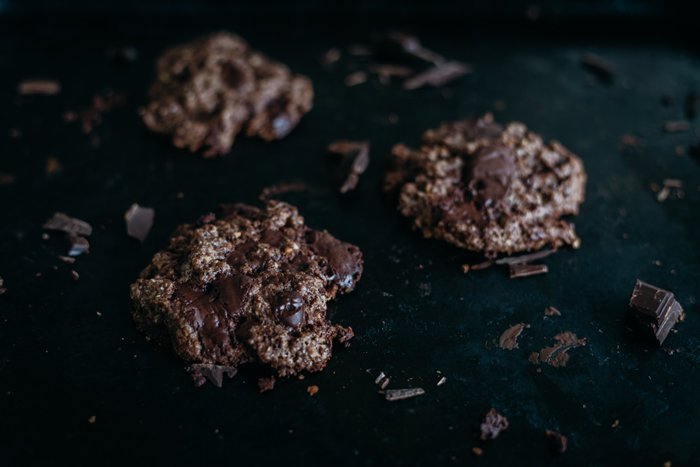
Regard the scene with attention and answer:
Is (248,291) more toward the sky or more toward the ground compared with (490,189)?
more toward the ground

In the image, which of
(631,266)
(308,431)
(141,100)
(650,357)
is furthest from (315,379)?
(141,100)

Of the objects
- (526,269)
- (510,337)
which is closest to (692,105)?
(526,269)

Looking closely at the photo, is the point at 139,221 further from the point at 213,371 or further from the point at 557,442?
the point at 557,442

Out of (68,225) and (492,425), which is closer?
(492,425)

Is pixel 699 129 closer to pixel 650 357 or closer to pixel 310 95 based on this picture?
pixel 650 357

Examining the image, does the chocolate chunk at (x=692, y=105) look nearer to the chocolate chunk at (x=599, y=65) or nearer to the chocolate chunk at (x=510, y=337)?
the chocolate chunk at (x=599, y=65)

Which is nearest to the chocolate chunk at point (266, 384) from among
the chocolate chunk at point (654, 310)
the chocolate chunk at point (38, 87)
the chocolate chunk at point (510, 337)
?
the chocolate chunk at point (510, 337)

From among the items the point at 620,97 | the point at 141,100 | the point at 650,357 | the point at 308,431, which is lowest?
the point at 308,431
